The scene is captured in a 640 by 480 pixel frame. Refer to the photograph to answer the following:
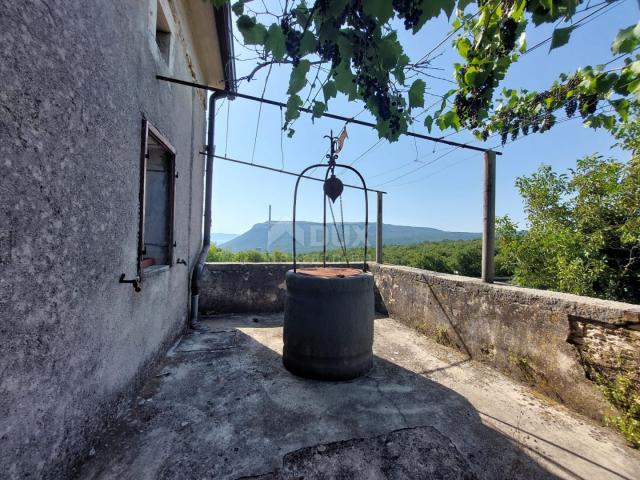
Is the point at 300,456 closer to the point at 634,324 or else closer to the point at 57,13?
the point at 634,324

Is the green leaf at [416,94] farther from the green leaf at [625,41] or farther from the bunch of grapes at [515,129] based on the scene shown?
the bunch of grapes at [515,129]

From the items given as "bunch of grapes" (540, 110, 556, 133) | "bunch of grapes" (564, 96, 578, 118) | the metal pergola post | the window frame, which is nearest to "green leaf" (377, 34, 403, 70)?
the window frame

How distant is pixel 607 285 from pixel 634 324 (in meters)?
7.23

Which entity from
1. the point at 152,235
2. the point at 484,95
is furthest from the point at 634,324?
the point at 152,235

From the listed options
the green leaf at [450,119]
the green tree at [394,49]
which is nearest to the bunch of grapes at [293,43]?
the green tree at [394,49]

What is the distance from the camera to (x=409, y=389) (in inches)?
114

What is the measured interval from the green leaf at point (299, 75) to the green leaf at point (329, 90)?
0.71 ft

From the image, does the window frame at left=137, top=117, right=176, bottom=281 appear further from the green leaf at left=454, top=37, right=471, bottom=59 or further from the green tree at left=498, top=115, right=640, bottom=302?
the green tree at left=498, top=115, right=640, bottom=302

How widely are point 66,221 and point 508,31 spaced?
2.62 metres

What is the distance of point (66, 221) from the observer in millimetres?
1597

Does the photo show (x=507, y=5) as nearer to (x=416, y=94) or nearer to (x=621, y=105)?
(x=416, y=94)

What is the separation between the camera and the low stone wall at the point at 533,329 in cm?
234

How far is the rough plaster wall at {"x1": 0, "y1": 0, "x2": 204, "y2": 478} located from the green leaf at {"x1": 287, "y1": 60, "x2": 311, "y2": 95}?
1157mm

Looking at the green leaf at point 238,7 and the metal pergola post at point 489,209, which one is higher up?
the green leaf at point 238,7
